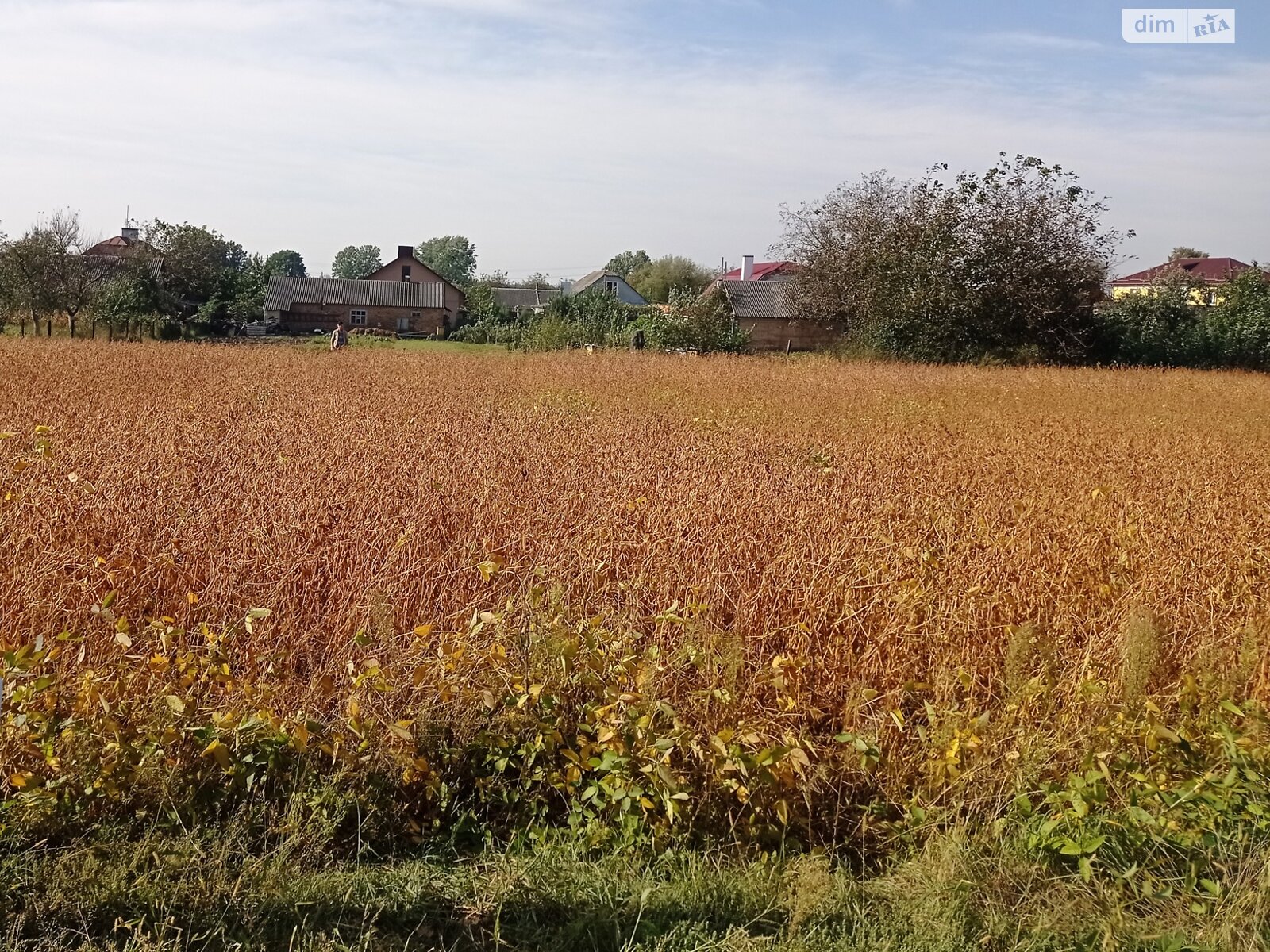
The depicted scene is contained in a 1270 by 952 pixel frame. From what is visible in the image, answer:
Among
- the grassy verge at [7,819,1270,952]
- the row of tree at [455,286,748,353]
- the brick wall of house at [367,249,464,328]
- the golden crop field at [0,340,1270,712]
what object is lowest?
the grassy verge at [7,819,1270,952]

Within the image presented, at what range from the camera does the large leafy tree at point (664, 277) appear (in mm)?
77938

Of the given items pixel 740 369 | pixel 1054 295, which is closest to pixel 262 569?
pixel 740 369

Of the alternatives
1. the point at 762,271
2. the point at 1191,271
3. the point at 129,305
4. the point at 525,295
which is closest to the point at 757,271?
the point at 762,271

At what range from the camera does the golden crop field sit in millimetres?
4336

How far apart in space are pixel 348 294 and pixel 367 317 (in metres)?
1.93

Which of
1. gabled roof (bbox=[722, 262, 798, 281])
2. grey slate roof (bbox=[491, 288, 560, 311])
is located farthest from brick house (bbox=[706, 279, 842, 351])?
grey slate roof (bbox=[491, 288, 560, 311])

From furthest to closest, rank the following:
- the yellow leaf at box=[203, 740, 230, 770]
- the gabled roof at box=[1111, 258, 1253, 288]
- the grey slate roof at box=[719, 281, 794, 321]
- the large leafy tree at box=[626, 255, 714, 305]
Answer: the large leafy tree at box=[626, 255, 714, 305] → the gabled roof at box=[1111, 258, 1253, 288] → the grey slate roof at box=[719, 281, 794, 321] → the yellow leaf at box=[203, 740, 230, 770]

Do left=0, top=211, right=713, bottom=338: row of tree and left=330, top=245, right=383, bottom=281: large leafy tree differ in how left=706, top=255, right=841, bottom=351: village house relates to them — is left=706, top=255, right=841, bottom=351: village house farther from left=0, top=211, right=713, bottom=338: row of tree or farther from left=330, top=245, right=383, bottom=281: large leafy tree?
left=330, top=245, right=383, bottom=281: large leafy tree

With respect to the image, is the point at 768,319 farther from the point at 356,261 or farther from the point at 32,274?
the point at 356,261

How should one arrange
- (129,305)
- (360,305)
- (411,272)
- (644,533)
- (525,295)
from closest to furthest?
(644,533) < (129,305) < (360,305) < (411,272) < (525,295)

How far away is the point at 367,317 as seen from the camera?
5791cm

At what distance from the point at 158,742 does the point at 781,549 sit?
3.13 metres

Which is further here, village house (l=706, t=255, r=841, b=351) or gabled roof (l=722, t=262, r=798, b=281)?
Result: gabled roof (l=722, t=262, r=798, b=281)

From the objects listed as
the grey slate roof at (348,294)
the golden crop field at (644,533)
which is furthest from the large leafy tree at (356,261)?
the golden crop field at (644,533)
